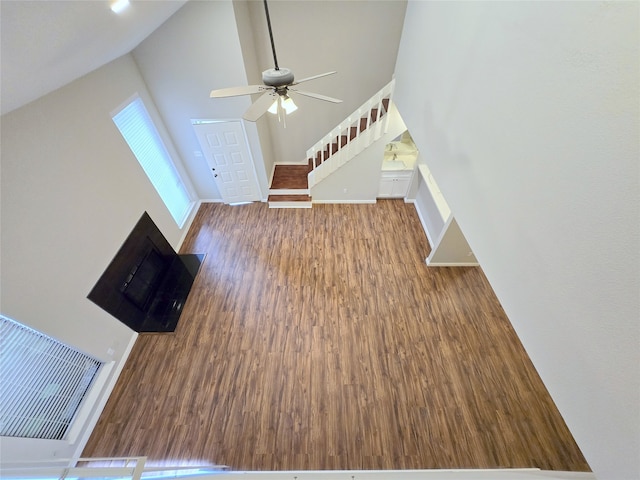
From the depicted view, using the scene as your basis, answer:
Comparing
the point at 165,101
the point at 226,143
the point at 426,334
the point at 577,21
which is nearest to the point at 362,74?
the point at 226,143

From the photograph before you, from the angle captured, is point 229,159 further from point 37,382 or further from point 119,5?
point 37,382

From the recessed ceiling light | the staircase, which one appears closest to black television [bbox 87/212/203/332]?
the staircase

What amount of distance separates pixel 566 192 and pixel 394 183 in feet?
13.5

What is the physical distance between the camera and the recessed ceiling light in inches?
73.4

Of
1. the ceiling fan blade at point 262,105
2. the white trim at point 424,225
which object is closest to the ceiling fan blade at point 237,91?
the ceiling fan blade at point 262,105

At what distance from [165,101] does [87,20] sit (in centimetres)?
285

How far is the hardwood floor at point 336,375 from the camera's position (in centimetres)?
278

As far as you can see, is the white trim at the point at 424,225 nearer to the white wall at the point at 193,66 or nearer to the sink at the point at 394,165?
the sink at the point at 394,165

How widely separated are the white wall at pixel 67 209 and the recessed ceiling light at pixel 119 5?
4.62 ft

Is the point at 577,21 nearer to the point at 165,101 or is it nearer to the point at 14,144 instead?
the point at 14,144

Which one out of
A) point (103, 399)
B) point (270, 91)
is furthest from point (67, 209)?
point (270, 91)

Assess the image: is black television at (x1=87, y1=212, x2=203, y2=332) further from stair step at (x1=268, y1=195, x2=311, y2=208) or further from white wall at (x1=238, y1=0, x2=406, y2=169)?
white wall at (x1=238, y1=0, x2=406, y2=169)

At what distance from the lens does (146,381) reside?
330 cm

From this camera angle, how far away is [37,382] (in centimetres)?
255
